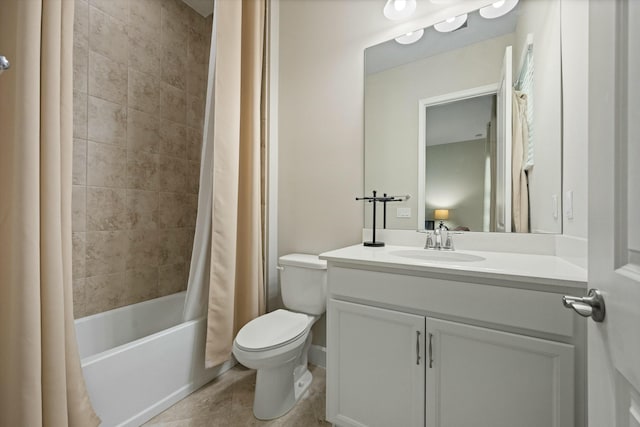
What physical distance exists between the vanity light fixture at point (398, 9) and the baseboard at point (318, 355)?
84.3 inches

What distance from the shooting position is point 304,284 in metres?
1.73

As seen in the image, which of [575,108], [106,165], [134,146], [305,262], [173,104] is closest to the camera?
[575,108]

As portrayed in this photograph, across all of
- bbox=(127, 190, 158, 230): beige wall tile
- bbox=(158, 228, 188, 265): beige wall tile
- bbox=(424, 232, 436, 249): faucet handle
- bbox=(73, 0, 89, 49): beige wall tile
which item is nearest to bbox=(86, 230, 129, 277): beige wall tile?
→ bbox=(127, 190, 158, 230): beige wall tile

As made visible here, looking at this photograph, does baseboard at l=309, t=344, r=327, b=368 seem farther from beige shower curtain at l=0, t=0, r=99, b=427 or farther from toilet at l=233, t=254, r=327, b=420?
beige shower curtain at l=0, t=0, r=99, b=427

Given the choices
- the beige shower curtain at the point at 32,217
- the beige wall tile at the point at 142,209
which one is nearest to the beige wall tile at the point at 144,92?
the beige wall tile at the point at 142,209

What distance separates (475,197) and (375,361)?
959mm

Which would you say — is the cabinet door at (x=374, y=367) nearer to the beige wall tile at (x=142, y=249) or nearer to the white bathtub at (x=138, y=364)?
the white bathtub at (x=138, y=364)

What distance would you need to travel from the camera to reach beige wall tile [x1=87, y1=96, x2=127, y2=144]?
5.75 feet

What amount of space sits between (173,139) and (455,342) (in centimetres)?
232

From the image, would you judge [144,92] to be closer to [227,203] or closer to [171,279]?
[227,203]

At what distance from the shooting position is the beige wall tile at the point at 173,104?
2.15 m

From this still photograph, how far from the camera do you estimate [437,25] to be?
5.02 ft

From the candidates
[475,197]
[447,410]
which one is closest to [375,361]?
[447,410]

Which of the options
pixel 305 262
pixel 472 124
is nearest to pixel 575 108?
pixel 472 124
